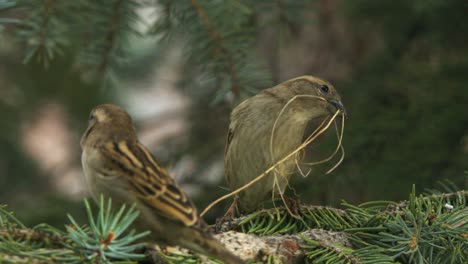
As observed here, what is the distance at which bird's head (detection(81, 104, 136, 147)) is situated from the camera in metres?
2.98

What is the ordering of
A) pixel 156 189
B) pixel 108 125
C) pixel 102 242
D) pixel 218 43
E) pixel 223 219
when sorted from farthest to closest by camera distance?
pixel 218 43
pixel 223 219
pixel 108 125
pixel 156 189
pixel 102 242

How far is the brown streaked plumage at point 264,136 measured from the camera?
4.12m

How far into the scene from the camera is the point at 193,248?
262 centimetres

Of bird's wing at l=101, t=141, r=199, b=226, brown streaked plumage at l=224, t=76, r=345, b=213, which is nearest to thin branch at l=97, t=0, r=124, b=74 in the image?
brown streaked plumage at l=224, t=76, r=345, b=213

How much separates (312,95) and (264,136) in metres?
0.50

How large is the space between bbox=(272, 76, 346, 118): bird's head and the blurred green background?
0.15 metres

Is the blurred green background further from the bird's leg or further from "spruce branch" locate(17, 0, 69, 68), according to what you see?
the bird's leg

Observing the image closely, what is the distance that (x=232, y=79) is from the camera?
14.2 ft

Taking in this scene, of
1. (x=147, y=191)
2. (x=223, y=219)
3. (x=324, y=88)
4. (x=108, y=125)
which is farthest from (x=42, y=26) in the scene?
(x=147, y=191)

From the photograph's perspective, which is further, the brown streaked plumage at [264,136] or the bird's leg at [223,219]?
the brown streaked plumage at [264,136]

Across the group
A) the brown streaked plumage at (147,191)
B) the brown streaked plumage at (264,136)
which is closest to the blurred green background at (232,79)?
the brown streaked plumage at (264,136)

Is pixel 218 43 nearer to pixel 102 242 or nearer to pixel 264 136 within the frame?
pixel 264 136

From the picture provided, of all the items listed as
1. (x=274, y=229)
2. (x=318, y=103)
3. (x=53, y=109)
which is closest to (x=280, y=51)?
(x=53, y=109)

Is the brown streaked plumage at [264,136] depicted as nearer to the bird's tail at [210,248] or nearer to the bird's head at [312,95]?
the bird's head at [312,95]
